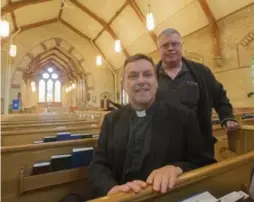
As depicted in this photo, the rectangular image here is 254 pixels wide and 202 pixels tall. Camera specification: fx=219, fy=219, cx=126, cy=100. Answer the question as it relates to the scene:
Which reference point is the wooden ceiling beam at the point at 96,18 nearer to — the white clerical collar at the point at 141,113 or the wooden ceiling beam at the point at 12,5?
the wooden ceiling beam at the point at 12,5

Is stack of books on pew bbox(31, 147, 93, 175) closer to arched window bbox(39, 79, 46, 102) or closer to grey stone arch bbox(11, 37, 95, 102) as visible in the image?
grey stone arch bbox(11, 37, 95, 102)

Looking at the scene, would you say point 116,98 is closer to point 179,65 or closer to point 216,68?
point 216,68

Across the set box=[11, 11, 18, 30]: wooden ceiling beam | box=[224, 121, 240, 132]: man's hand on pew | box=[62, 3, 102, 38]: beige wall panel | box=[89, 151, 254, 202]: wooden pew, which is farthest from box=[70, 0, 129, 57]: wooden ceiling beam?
box=[89, 151, 254, 202]: wooden pew

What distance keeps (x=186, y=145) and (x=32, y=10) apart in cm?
956

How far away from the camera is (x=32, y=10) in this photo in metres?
8.86

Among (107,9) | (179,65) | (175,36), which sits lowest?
(179,65)

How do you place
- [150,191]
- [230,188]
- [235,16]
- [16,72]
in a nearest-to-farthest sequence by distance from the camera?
[150,191] → [230,188] → [235,16] → [16,72]

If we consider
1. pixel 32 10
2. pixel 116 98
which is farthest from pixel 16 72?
pixel 116 98

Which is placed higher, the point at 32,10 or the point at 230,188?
the point at 32,10

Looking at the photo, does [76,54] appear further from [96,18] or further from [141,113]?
[141,113]

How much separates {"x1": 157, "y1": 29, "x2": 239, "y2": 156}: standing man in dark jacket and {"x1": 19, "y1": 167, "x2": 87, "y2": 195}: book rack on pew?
0.76 meters

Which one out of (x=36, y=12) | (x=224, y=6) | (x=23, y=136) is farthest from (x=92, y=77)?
(x=23, y=136)

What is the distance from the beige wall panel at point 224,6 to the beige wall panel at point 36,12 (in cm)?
620

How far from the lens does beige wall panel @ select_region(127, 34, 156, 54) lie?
28.6 feet
